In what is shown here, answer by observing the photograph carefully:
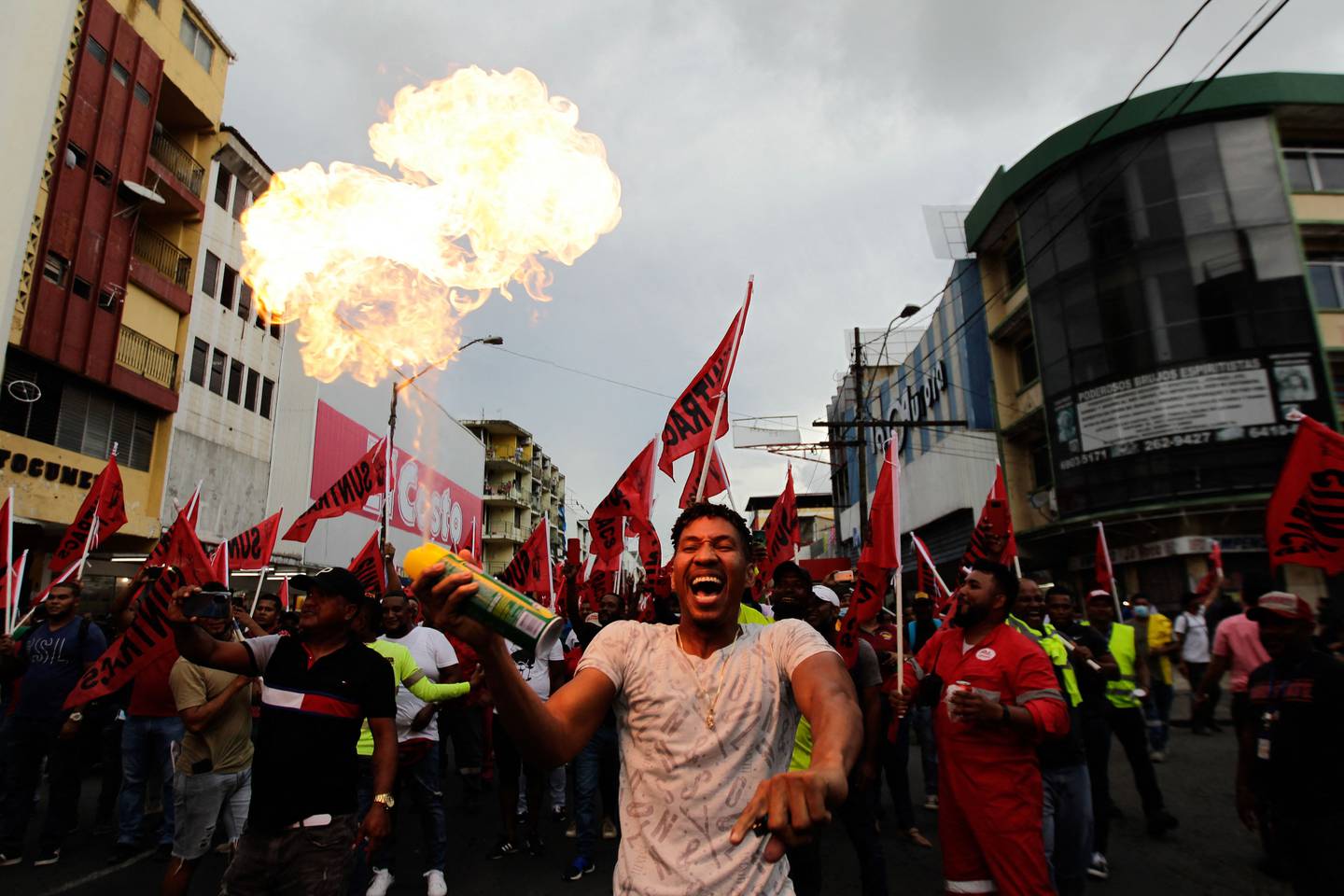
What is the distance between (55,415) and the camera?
63.2 feet

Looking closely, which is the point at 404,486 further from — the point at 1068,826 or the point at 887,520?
the point at 1068,826

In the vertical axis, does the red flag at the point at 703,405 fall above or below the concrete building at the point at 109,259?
below

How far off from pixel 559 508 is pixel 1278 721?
102 metres

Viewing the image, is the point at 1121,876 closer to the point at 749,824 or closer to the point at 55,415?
the point at 749,824

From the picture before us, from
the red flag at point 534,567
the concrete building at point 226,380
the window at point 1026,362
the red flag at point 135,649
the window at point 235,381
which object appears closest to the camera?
the red flag at point 135,649

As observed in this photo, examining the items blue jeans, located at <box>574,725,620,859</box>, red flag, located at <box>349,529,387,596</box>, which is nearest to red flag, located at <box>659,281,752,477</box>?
blue jeans, located at <box>574,725,620,859</box>

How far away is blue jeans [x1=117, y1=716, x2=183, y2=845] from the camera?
21.1ft

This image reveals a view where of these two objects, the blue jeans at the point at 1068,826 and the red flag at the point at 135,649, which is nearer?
the blue jeans at the point at 1068,826

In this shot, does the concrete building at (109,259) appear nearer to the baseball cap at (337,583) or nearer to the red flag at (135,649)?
the red flag at (135,649)

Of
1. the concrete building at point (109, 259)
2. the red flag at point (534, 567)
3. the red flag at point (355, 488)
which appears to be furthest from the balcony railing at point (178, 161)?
the red flag at point (534, 567)

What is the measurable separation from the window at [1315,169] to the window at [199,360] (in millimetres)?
31593

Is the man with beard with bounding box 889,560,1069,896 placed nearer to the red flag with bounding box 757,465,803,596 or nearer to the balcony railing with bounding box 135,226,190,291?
the red flag with bounding box 757,465,803,596

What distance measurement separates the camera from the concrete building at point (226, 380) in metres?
24.2

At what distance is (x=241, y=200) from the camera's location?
1077 inches
